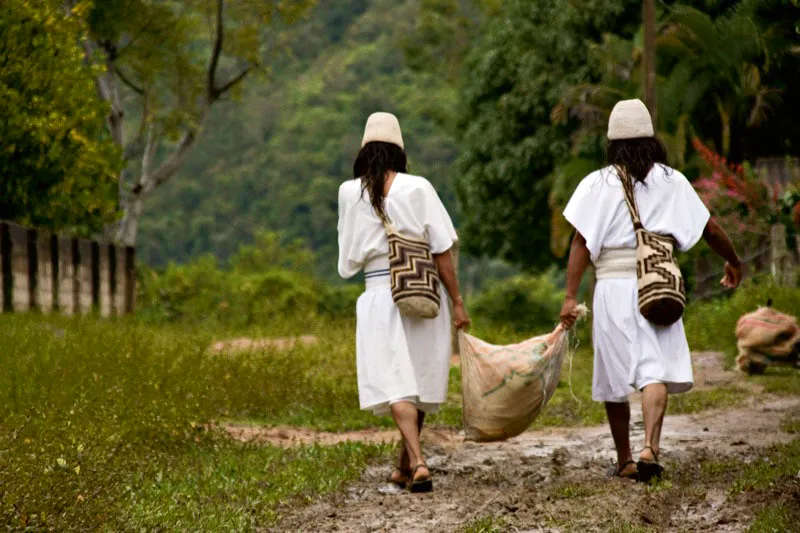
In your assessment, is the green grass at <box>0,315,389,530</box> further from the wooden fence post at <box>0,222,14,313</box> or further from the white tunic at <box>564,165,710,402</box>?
Answer: the wooden fence post at <box>0,222,14,313</box>

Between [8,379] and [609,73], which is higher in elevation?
[609,73]

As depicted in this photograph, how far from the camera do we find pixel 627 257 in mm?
7832

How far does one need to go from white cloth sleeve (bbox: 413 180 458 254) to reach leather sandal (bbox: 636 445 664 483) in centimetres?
160

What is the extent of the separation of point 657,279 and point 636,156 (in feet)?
2.51

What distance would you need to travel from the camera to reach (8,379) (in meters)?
10.2

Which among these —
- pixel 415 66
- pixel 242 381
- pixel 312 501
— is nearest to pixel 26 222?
pixel 242 381

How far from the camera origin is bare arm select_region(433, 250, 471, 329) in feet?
25.8

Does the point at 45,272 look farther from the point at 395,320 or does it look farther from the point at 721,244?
the point at 721,244

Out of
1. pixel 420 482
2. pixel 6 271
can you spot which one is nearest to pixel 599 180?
pixel 420 482

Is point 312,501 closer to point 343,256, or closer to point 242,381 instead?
point 343,256

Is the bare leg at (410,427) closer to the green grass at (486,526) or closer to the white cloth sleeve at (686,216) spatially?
the green grass at (486,526)

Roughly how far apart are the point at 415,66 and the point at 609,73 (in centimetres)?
1978

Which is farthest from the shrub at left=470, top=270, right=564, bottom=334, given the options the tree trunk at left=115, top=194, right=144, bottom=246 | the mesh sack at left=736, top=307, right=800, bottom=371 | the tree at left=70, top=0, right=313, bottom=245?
the mesh sack at left=736, top=307, right=800, bottom=371

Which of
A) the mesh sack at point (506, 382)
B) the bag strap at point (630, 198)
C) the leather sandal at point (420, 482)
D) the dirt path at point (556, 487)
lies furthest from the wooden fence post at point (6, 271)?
the bag strap at point (630, 198)
